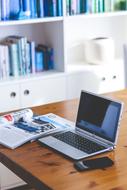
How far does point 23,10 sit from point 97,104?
1.48 metres

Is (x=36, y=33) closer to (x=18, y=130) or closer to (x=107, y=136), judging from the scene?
(x=18, y=130)

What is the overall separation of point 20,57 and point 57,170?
1.75 meters

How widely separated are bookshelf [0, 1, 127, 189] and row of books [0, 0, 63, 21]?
5 centimetres

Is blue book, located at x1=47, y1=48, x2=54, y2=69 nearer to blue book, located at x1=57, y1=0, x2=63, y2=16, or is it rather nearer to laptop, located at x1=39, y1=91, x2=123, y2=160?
blue book, located at x1=57, y1=0, x2=63, y2=16

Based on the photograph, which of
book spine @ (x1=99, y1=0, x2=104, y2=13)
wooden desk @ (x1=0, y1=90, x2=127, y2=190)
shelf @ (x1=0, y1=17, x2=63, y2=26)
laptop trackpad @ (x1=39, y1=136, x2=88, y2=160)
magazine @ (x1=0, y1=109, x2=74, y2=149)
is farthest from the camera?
book spine @ (x1=99, y1=0, x2=104, y2=13)

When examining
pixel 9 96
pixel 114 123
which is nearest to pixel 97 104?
pixel 114 123

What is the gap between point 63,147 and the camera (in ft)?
6.01

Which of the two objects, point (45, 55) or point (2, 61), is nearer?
point (2, 61)

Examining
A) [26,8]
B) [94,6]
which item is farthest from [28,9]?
[94,6]

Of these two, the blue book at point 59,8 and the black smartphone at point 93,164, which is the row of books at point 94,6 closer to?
the blue book at point 59,8

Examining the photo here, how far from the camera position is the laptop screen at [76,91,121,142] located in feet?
5.91

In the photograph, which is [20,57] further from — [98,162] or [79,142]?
[98,162]

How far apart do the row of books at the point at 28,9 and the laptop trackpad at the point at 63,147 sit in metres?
1.42

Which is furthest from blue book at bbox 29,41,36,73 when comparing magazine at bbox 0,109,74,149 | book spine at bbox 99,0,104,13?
magazine at bbox 0,109,74,149
